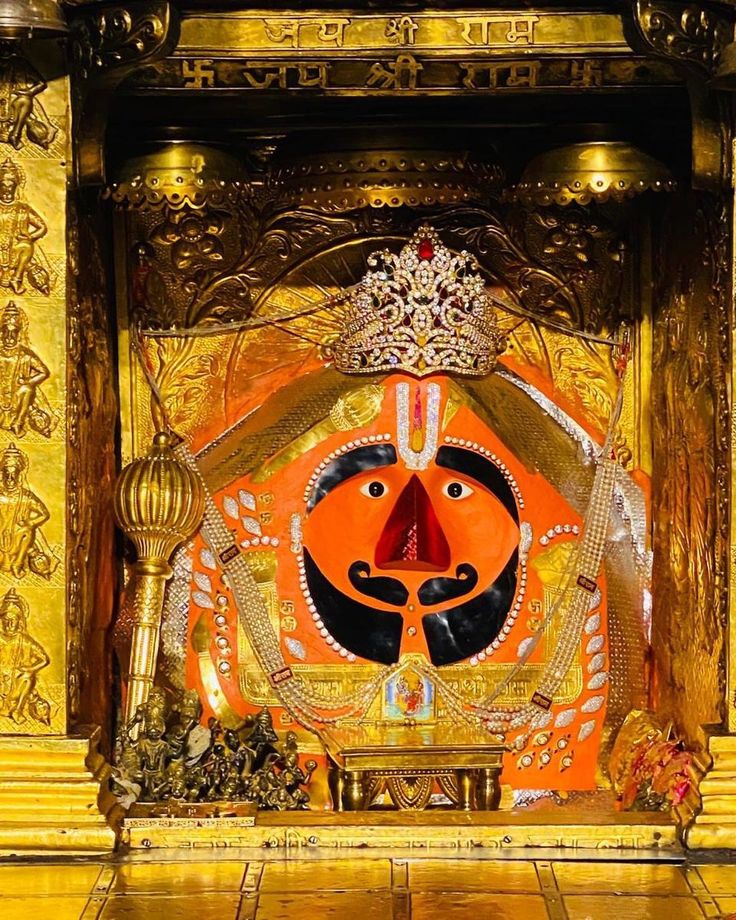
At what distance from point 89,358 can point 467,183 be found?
131cm

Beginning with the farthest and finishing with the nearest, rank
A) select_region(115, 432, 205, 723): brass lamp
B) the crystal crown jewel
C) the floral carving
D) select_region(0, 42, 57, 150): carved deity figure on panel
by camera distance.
A: the crystal crown jewel, select_region(115, 432, 205, 723): brass lamp, select_region(0, 42, 57, 150): carved deity figure on panel, the floral carving

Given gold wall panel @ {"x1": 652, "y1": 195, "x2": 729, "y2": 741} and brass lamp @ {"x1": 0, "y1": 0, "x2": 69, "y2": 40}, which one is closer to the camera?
brass lamp @ {"x1": 0, "y1": 0, "x2": 69, "y2": 40}

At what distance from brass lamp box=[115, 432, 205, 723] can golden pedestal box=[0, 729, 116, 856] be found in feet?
2.36

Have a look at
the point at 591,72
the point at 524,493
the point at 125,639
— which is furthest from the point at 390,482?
the point at 591,72

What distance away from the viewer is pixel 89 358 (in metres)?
6.34

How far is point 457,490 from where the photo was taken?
686 centimetres

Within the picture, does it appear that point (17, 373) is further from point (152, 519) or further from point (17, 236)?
point (152, 519)

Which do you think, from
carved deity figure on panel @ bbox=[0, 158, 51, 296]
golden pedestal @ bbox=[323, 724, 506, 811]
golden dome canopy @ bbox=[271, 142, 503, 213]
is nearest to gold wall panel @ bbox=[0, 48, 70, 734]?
carved deity figure on panel @ bbox=[0, 158, 51, 296]

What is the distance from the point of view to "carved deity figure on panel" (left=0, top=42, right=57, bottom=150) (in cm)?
577

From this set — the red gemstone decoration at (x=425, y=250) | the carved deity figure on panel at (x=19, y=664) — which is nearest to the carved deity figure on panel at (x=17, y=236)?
the carved deity figure on panel at (x=19, y=664)

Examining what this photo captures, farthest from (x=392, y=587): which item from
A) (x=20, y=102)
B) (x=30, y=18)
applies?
(x=30, y=18)

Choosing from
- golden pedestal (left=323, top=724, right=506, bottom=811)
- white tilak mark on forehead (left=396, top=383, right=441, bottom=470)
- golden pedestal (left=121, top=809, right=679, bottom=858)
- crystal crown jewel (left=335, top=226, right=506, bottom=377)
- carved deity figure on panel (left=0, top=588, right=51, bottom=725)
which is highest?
crystal crown jewel (left=335, top=226, right=506, bottom=377)

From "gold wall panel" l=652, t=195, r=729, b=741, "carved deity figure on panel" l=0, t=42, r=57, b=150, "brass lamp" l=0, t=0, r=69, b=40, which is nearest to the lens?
"brass lamp" l=0, t=0, r=69, b=40

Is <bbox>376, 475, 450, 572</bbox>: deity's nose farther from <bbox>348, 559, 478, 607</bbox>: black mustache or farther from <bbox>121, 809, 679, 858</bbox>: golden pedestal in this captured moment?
<bbox>121, 809, 679, 858</bbox>: golden pedestal
